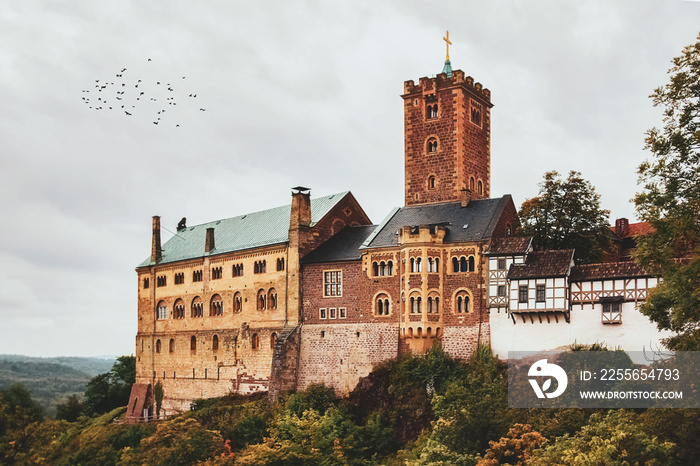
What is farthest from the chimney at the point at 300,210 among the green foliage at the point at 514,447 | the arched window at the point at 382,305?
the green foliage at the point at 514,447

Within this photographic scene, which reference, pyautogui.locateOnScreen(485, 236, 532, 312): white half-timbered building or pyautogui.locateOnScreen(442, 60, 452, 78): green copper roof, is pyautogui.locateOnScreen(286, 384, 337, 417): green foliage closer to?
pyautogui.locateOnScreen(485, 236, 532, 312): white half-timbered building

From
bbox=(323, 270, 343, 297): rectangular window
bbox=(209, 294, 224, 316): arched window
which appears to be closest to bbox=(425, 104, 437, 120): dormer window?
bbox=(323, 270, 343, 297): rectangular window

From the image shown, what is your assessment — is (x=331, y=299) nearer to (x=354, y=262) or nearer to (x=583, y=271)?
(x=354, y=262)

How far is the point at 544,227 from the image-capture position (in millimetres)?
47750

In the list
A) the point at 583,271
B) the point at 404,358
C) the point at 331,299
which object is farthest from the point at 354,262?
the point at 583,271

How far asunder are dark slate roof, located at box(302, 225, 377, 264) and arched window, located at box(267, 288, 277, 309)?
2.98 meters

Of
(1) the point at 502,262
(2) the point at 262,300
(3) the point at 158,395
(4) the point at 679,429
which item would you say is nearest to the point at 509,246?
(1) the point at 502,262

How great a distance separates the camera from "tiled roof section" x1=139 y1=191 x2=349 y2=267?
5441 cm

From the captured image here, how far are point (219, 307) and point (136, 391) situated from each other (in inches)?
438

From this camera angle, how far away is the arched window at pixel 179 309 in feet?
198

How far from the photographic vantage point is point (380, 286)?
47.3 metres

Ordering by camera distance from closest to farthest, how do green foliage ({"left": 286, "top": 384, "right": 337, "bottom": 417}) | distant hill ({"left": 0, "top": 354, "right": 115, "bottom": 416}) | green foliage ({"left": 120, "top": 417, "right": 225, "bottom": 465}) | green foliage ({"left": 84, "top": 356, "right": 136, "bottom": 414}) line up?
green foliage ({"left": 120, "top": 417, "right": 225, "bottom": 465}) < green foliage ({"left": 286, "top": 384, "right": 337, "bottom": 417}) < green foliage ({"left": 84, "top": 356, "right": 136, "bottom": 414}) < distant hill ({"left": 0, "top": 354, "right": 115, "bottom": 416})

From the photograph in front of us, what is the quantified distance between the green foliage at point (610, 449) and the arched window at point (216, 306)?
3009 cm

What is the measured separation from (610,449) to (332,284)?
79.7ft
